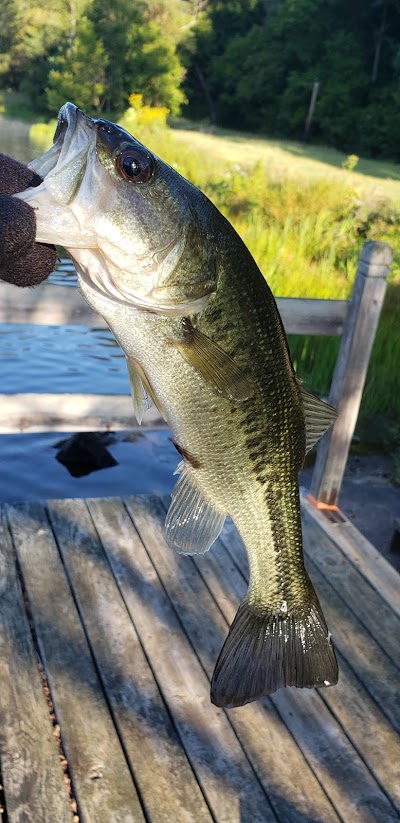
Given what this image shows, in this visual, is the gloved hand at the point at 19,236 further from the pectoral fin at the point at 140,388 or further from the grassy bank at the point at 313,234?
the grassy bank at the point at 313,234

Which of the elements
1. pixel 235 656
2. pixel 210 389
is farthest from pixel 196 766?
pixel 210 389

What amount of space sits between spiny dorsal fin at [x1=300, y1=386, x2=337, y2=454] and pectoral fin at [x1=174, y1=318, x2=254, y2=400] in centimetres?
33

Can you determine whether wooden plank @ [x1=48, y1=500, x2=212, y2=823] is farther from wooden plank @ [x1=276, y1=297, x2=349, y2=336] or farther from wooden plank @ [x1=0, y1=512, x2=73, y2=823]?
wooden plank @ [x1=276, y1=297, x2=349, y2=336]

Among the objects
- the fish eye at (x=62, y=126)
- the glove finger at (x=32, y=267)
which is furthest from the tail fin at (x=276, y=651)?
the fish eye at (x=62, y=126)

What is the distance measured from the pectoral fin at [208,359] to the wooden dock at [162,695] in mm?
1466

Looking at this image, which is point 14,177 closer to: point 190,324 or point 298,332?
point 190,324

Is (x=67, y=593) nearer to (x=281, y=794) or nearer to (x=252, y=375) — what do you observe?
(x=281, y=794)

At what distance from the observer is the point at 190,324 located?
1470mm

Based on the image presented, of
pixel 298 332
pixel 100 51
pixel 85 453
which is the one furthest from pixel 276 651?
pixel 100 51

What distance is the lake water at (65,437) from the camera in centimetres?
649

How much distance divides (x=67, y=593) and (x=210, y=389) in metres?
1.89

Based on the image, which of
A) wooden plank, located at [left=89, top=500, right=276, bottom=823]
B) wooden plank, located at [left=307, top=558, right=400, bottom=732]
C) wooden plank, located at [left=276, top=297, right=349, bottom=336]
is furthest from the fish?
wooden plank, located at [left=276, top=297, right=349, bottom=336]

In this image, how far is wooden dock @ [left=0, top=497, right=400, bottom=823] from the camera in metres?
2.32

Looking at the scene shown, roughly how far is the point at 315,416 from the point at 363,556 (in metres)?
2.11
